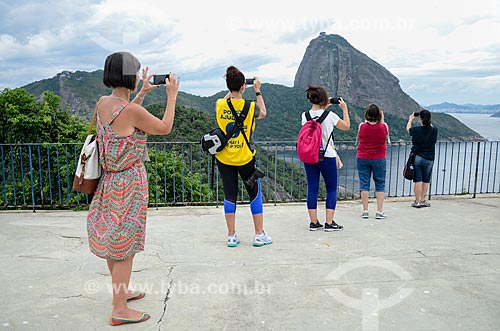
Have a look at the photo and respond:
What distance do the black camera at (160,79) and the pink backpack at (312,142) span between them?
2.30 m

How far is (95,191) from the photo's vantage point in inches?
110

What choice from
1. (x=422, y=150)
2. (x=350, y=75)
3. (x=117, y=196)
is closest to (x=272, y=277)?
(x=117, y=196)

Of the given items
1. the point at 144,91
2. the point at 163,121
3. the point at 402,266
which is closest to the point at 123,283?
the point at 163,121

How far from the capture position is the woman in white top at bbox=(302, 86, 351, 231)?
4797mm

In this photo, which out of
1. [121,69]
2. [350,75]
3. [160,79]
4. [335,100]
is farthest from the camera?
[350,75]

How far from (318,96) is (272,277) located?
2170mm

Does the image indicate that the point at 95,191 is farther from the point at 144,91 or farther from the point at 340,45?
the point at 340,45

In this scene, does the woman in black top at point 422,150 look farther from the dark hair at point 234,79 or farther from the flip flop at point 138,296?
the flip flop at point 138,296

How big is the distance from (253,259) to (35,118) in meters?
6.85

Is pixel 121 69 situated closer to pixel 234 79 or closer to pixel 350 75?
pixel 234 79

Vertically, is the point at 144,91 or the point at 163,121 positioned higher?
the point at 144,91

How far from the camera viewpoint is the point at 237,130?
4.11 metres

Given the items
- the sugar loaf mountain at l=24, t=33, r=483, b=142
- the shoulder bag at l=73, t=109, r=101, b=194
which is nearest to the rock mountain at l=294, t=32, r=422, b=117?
the sugar loaf mountain at l=24, t=33, r=483, b=142

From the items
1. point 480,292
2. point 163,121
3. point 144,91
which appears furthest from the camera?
point 480,292
